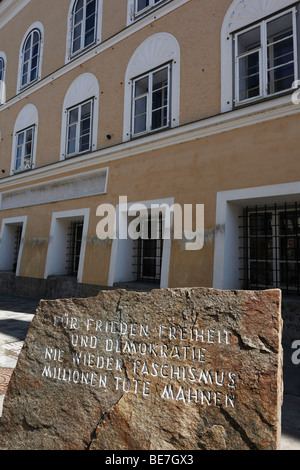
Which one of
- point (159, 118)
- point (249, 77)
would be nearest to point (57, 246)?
point (159, 118)

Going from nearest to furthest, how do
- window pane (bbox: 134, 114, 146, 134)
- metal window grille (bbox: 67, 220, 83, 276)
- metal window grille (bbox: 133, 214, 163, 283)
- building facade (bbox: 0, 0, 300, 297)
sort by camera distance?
building facade (bbox: 0, 0, 300, 297), metal window grille (bbox: 133, 214, 163, 283), window pane (bbox: 134, 114, 146, 134), metal window grille (bbox: 67, 220, 83, 276)

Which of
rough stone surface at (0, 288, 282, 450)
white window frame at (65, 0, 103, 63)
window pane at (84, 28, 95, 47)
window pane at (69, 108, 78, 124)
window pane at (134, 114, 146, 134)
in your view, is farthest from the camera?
window pane at (69, 108, 78, 124)

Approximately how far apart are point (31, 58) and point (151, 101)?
23.8 ft

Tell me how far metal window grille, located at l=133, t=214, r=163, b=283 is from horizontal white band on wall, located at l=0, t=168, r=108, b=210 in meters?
1.60

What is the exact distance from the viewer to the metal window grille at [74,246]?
10.4 meters

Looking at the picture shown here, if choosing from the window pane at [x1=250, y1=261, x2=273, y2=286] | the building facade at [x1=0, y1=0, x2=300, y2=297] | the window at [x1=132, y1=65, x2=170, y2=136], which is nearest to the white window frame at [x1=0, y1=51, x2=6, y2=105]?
the building facade at [x1=0, y1=0, x2=300, y2=297]

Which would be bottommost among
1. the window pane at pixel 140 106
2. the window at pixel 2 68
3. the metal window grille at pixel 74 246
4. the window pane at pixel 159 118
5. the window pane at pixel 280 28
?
the metal window grille at pixel 74 246

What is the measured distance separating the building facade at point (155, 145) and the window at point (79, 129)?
5 cm

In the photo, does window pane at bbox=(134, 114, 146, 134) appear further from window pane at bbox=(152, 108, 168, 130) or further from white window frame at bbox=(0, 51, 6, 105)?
white window frame at bbox=(0, 51, 6, 105)

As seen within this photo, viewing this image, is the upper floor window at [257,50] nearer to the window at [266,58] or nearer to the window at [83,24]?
the window at [266,58]

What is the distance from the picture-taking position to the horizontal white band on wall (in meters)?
8.96

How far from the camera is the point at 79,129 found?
32.7 ft

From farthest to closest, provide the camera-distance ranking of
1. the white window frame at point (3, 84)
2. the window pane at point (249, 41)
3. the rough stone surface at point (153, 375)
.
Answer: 1. the white window frame at point (3, 84)
2. the window pane at point (249, 41)
3. the rough stone surface at point (153, 375)

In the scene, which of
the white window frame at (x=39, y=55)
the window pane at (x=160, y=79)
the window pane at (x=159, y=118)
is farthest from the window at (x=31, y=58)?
the window pane at (x=159, y=118)
